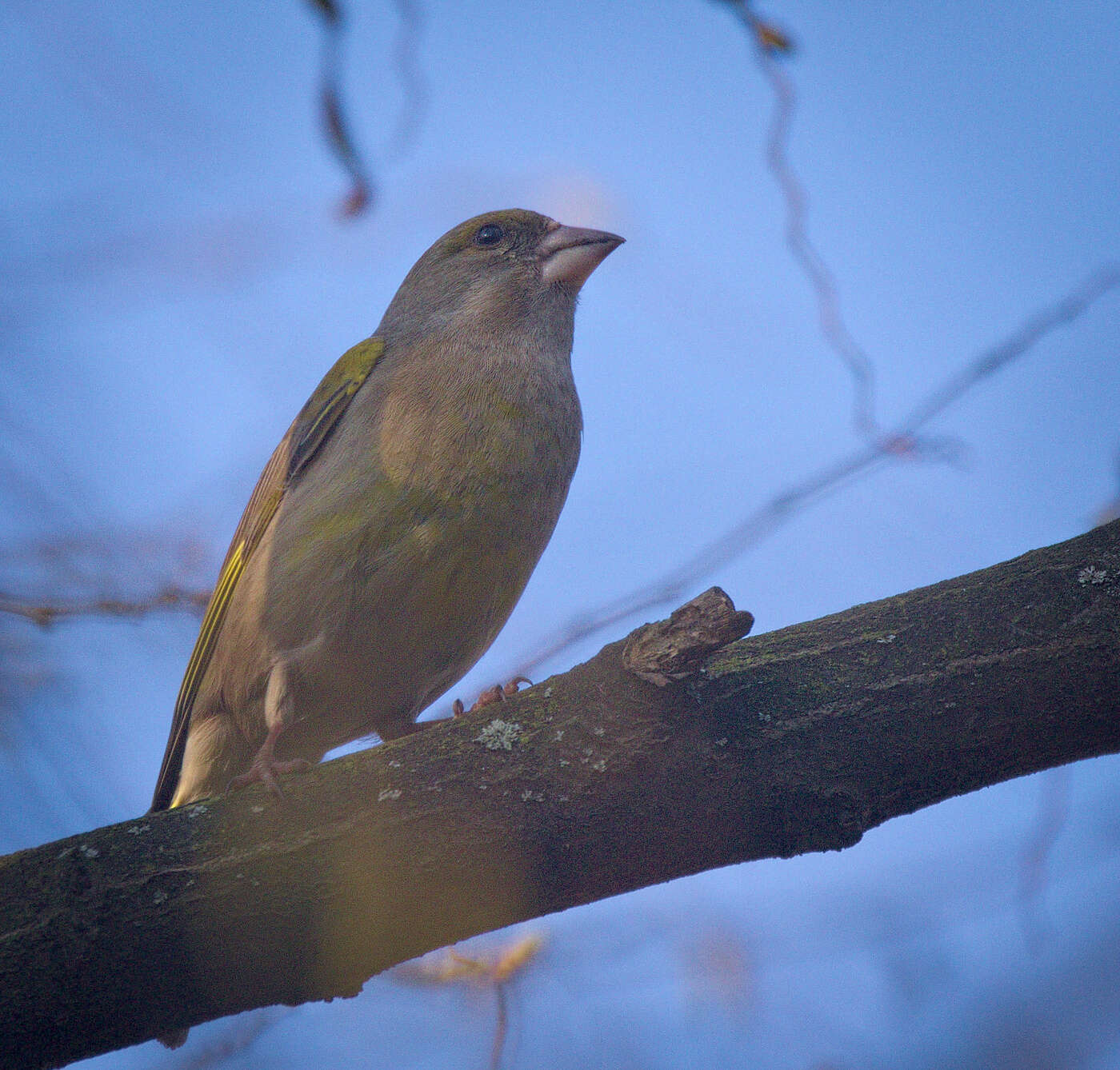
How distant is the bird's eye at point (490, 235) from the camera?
17.6 feet

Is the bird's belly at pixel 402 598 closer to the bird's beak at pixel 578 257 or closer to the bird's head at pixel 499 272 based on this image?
the bird's head at pixel 499 272

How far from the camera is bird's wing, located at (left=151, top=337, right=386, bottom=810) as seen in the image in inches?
175

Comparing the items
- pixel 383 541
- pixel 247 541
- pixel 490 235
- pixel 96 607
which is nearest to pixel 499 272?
pixel 490 235

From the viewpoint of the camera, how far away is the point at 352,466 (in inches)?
159

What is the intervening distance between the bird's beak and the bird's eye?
0.34m

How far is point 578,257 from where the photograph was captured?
5.07 metres

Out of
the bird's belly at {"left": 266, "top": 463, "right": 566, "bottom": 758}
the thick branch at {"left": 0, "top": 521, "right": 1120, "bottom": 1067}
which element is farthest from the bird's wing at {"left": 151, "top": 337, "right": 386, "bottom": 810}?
the thick branch at {"left": 0, "top": 521, "right": 1120, "bottom": 1067}

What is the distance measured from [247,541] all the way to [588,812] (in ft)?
7.74

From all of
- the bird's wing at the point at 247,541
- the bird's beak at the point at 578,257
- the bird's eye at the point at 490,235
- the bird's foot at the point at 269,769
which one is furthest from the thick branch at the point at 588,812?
the bird's eye at the point at 490,235

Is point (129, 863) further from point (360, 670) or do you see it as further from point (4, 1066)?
point (360, 670)

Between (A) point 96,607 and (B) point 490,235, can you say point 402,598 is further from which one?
(B) point 490,235

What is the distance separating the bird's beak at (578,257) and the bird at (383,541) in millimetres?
181

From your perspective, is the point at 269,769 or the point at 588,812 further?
the point at 269,769

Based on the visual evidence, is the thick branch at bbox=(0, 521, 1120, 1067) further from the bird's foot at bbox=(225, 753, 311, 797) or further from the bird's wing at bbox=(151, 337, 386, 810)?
the bird's wing at bbox=(151, 337, 386, 810)
